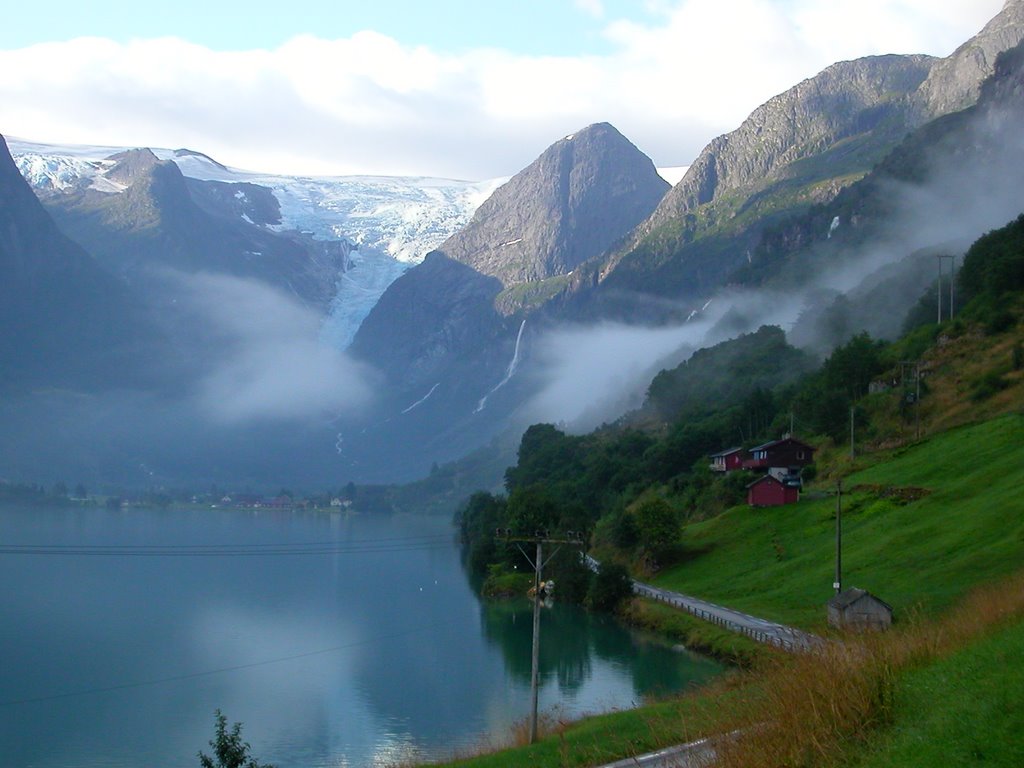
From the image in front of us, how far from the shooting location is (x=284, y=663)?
58562 millimetres

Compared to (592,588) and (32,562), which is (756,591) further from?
(32,562)

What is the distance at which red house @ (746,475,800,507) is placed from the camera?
71.6 m

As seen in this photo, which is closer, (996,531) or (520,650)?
(996,531)

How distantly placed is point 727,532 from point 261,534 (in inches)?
3996

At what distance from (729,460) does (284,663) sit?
43090 mm

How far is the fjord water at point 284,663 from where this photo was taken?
4166 cm

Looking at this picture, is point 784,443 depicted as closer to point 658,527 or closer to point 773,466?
point 773,466

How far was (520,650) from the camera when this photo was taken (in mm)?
60656

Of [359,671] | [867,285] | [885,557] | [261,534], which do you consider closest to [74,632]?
[359,671]

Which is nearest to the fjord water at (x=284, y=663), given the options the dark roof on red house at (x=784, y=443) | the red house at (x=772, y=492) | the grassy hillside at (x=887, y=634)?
the grassy hillside at (x=887, y=634)

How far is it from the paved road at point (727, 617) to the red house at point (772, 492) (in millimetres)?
9451

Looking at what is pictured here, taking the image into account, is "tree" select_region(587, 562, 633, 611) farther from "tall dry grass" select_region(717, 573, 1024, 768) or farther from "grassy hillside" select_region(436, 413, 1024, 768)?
"tall dry grass" select_region(717, 573, 1024, 768)

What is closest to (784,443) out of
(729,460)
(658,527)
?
(729,460)

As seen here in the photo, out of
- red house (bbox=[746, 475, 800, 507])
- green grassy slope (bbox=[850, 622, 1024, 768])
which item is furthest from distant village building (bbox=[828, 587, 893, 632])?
red house (bbox=[746, 475, 800, 507])
